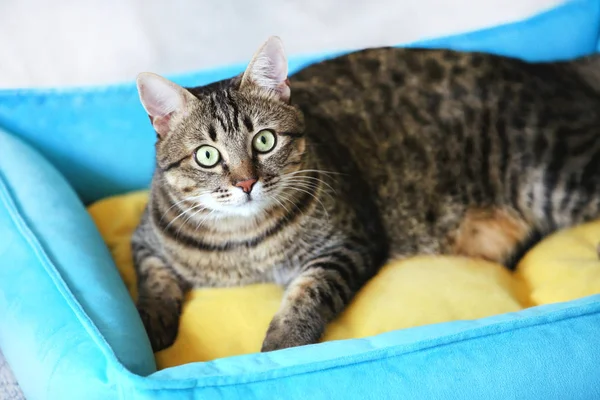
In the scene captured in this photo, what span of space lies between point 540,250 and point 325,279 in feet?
1.98

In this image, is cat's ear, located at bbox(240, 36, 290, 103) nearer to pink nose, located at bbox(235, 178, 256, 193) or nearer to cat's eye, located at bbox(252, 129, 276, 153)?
cat's eye, located at bbox(252, 129, 276, 153)

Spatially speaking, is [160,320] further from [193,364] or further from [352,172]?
[352,172]

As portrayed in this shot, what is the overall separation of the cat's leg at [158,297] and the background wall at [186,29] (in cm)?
66

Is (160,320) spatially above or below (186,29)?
below

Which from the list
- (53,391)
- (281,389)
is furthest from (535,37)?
(53,391)

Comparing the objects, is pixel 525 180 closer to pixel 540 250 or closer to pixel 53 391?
pixel 540 250

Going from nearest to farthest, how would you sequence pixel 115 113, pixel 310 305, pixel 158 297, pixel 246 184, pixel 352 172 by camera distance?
pixel 246 184 < pixel 310 305 < pixel 158 297 < pixel 352 172 < pixel 115 113

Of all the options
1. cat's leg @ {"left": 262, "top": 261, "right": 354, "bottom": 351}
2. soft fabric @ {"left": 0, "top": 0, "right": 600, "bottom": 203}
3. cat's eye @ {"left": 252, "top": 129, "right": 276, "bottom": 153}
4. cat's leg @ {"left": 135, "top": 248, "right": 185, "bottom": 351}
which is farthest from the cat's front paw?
soft fabric @ {"left": 0, "top": 0, "right": 600, "bottom": 203}

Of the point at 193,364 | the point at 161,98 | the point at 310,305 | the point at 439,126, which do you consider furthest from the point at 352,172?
the point at 193,364

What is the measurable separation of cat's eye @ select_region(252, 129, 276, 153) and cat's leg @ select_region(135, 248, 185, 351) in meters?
0.44

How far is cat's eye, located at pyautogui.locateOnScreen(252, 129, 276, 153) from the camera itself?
128 centimetres

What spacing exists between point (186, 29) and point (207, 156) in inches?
30.8

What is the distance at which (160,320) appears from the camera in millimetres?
1374

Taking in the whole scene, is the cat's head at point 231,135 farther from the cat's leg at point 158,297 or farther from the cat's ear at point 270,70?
the cat's leg at point 158,297
